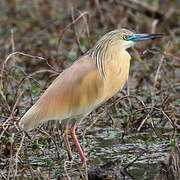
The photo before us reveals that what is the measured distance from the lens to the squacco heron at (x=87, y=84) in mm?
3957

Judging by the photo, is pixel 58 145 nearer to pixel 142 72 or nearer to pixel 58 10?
pixel 142 72

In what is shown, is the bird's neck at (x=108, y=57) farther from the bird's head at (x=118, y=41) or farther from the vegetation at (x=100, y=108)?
the vegetation at (x=100, y=108)

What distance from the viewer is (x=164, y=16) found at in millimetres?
8648

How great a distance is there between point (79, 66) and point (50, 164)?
2.85ft

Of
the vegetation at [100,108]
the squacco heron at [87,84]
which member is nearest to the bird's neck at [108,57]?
the squacco heron at [87,84]

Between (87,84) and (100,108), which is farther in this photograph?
(100,108)

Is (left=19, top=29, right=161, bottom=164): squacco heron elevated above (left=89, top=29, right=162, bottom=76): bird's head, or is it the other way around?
(left=89, top=29, right=162, bottom=76): bird's head

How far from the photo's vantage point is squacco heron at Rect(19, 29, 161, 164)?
396cm

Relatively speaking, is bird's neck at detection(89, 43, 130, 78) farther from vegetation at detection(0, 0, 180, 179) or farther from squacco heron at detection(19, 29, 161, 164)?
vegetation at detection(0, 0, 180, 179)

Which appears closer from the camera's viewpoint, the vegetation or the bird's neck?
the bird's neck

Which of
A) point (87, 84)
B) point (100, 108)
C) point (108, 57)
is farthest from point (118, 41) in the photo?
point (100, 108)

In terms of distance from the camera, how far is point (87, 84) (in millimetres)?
4008

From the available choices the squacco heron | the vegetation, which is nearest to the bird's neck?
the squacco heron

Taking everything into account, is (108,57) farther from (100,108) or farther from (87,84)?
(100,108)
